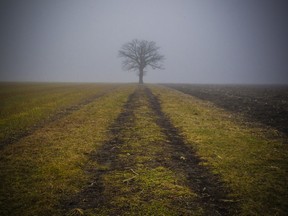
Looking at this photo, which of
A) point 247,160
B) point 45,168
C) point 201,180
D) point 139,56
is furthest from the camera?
point 139,56

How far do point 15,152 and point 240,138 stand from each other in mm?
11062

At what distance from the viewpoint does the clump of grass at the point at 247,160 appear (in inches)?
223

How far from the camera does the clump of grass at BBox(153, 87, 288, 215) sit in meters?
5.66

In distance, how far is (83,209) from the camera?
17.5ft

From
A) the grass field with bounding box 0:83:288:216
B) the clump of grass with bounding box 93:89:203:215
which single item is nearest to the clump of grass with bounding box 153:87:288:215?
the grass field with bounding box 0:83:288:216

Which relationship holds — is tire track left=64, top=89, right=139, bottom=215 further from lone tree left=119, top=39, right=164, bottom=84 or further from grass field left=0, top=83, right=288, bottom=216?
lone tree left=119, top=39, right=164, bottom=84

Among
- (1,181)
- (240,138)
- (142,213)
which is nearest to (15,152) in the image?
(1,181)

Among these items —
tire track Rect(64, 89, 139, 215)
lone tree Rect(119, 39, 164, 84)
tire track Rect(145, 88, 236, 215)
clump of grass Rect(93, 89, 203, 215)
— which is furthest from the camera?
lone tree Rect(119, 39, 164, 84)

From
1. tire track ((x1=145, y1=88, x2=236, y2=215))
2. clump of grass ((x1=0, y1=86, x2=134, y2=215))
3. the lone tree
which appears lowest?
clump of grass ((x1=0, y1=86, x2=134, y2=215))

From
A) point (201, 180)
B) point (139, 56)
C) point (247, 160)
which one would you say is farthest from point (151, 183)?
point (139, 56)

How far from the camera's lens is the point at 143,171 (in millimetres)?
7465

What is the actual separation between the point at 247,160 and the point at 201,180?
2739mm

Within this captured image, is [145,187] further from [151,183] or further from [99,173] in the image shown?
[99,173]

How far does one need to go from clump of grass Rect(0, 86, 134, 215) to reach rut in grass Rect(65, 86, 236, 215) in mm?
568
